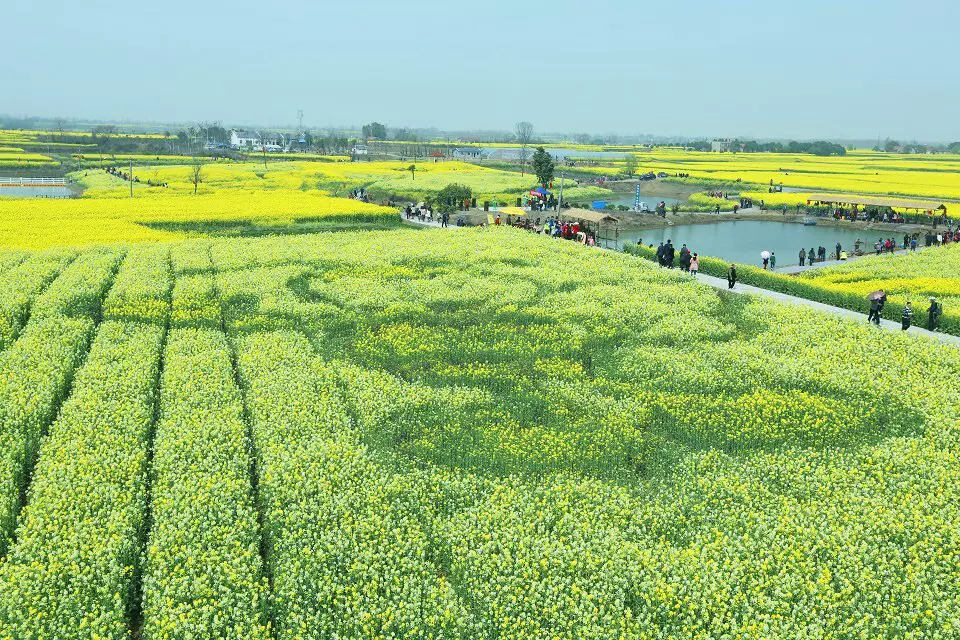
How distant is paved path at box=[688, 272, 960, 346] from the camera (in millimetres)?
27156

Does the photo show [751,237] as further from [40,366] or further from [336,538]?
[336,538]

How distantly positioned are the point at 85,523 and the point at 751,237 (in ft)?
203

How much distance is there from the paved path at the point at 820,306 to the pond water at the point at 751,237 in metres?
16.1

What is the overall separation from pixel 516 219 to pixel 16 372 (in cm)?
4356

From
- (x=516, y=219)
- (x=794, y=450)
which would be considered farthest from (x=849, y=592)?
(x=516, y=219)

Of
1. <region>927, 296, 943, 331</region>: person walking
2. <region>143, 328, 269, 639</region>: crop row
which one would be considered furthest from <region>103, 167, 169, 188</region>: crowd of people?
<region>927, 296, 943, 331</region>: person walking

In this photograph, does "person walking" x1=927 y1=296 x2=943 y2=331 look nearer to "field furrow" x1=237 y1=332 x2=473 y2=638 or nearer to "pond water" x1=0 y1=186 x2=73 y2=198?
"field furrow" x1=237 y1=332 x2=473 y2=638

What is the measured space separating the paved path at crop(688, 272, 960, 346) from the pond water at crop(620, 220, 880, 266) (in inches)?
632

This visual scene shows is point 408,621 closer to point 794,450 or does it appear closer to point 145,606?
point 145,606

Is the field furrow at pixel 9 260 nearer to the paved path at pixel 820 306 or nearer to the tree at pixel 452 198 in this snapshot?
the paved path at pixel 820 306

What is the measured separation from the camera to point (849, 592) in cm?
1191

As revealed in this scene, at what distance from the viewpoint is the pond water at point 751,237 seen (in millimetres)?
54978

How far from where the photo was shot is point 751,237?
63750 millimetres

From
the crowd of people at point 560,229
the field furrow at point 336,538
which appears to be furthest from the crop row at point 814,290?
the field furrow at point 336,538
